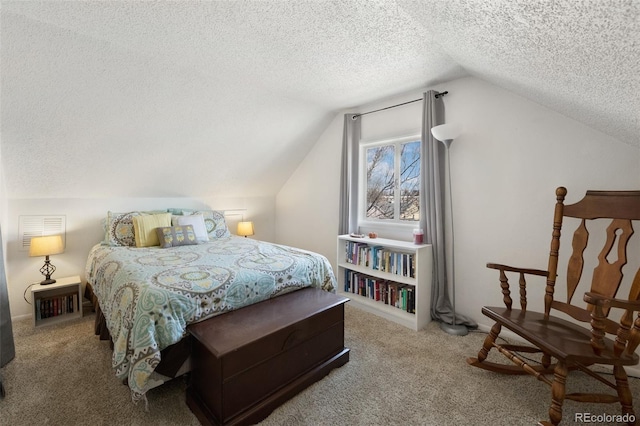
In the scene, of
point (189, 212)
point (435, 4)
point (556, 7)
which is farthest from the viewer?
point (189, 212)

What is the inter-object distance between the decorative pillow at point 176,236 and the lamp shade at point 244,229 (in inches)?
40.3

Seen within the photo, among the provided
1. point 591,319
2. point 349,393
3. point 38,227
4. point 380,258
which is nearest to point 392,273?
point 380,258

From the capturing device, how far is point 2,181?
8.12 feet

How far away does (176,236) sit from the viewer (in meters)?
2.94

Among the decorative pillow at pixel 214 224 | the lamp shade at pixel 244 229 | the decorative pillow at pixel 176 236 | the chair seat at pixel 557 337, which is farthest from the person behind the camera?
the lamp shade at pixel 244 229

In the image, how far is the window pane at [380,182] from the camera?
3.34m

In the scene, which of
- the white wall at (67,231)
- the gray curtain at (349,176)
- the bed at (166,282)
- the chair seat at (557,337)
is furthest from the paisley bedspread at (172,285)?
the chair seat at (557,337)

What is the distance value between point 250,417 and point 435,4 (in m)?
2.31

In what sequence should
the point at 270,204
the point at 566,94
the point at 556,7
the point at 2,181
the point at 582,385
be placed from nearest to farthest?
1. the point at 556,7
2. the point at 566,94
3. the point at 582,385
4. the point at 2,181
5. the point at 270,204

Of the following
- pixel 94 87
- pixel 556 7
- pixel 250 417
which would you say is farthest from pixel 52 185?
pixel 556 7

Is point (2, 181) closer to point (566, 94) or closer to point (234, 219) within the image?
point (234, 219)

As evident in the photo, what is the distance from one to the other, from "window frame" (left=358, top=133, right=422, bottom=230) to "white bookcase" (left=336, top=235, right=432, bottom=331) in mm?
312

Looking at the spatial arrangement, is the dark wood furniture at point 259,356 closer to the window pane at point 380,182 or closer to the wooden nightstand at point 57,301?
the window pane at point 380,182

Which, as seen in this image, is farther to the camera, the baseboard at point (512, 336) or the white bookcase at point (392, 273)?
the white bookcase at point (392, 273)
